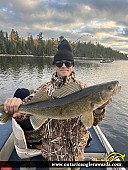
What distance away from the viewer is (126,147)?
8.49 metres

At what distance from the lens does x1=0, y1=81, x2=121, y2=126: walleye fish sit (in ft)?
7.88

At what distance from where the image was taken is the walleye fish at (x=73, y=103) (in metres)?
Answer: 2.40

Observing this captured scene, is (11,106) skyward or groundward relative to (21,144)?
skyward

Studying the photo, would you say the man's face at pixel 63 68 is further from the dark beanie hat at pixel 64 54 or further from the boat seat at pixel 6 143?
the boat seat at pixel 6 143

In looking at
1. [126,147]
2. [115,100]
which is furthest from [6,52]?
[126,147]

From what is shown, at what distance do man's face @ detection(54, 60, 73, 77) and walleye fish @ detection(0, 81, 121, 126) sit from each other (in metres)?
0.57

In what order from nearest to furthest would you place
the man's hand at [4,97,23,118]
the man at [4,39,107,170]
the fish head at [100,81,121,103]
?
1. the fish head at [100,81,121,103]
2. the man's hand at [4,97,23,118]
3. the man at [4,39,107,170]

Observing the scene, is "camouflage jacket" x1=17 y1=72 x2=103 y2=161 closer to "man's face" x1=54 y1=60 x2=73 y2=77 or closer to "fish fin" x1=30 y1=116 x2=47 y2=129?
"man's face" x1=54 y1=60 x2=73 y2=77

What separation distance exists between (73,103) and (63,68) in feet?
2.80

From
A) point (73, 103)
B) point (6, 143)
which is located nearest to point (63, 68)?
point (73, 103)

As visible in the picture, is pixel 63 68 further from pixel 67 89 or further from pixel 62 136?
pixel 62 136

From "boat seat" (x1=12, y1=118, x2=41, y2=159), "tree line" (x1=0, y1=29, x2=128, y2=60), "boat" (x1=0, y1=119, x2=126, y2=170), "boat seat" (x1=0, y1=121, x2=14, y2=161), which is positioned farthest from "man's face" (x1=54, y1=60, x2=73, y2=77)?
"tree line" (x1=0, y1=29, x2=128, y2=60)

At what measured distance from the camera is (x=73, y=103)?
7.98 feet

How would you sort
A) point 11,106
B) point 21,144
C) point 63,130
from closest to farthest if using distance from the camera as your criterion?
point 11,106 → point 63,130 → point 21,144
